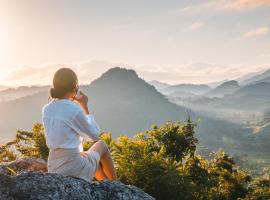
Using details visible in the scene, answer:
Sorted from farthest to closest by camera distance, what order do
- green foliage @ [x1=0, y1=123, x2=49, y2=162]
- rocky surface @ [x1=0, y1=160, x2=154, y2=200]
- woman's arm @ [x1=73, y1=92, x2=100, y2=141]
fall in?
green foliage @ [x1=0, y1=123, x2=49, y2=162] < woman's arm @ [x1=73, y1=92, x2=100, y2=141] < rocky surface @ [x1=0, y1=160, x2=154, y2=200]

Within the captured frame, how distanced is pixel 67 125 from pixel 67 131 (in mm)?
130

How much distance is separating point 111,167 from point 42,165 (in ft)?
11.3

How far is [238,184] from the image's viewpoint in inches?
1102

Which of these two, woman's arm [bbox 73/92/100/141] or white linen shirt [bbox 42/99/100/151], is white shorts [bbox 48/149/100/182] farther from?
woman's arm [bbox 73/92/100/141]

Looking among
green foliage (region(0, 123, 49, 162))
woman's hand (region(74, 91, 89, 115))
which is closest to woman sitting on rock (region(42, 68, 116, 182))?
woman's hand (region(74, 91, 89, 115))

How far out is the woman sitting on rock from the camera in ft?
29.2

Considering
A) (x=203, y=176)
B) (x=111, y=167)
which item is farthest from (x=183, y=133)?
(x=111, y=167)

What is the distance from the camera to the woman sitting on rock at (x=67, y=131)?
8914mm

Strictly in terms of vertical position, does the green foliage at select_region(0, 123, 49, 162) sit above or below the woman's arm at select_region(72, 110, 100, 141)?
below

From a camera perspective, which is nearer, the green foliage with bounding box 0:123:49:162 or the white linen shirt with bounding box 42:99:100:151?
the white linen shirt with bounding box 42:99:100:151

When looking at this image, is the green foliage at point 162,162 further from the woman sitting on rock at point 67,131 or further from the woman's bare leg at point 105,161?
the woman sitting on rock at point 67,131

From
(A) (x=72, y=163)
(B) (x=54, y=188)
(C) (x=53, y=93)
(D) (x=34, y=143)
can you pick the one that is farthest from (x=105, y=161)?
(D) (x=34, y=143)

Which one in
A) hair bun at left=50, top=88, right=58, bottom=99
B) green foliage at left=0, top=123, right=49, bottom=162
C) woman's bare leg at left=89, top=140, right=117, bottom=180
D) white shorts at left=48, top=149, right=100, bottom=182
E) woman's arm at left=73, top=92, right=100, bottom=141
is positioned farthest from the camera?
green foliage at left=0, top=123, right=49, bottom=162

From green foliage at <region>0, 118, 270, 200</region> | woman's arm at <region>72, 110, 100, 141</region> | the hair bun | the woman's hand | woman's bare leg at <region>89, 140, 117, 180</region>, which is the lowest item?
green foliage at <region>0, 118, 270, 200</region>
